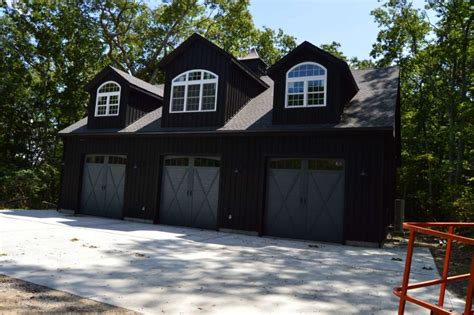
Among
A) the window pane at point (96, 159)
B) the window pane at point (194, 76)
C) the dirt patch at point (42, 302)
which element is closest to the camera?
the dirt patch at point (42, 302)

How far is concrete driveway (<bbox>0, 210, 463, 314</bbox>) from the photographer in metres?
4.71

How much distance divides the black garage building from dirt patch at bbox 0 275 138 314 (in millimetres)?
7397

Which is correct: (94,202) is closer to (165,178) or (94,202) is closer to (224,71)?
(165,178)

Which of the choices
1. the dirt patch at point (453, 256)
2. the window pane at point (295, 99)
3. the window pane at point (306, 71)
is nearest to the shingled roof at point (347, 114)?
the window pane at point (295, 99)

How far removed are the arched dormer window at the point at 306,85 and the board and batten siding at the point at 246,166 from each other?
3.89 ft

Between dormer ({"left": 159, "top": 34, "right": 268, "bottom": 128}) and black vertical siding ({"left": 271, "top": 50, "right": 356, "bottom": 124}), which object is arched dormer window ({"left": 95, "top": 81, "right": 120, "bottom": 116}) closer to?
dormer ({"left": 159, "top": 34, "right": 268, "bottom": 128})

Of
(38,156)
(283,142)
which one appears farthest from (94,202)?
(38,156)

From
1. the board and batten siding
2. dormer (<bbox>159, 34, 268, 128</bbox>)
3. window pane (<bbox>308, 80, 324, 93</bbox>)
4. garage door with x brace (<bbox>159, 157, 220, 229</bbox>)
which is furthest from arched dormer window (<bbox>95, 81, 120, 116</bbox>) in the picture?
window pane (<bbox>308, 80, 324, 93</bbox>)

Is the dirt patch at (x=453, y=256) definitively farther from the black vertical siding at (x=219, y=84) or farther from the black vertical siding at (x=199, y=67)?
the black vertical siding at (x=199, y=67)

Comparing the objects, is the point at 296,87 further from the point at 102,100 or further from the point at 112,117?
the point at 102,100

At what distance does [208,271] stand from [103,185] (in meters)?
9.85

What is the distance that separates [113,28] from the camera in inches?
1073

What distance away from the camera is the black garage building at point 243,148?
10430mm

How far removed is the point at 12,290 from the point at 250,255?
4.65 meters
